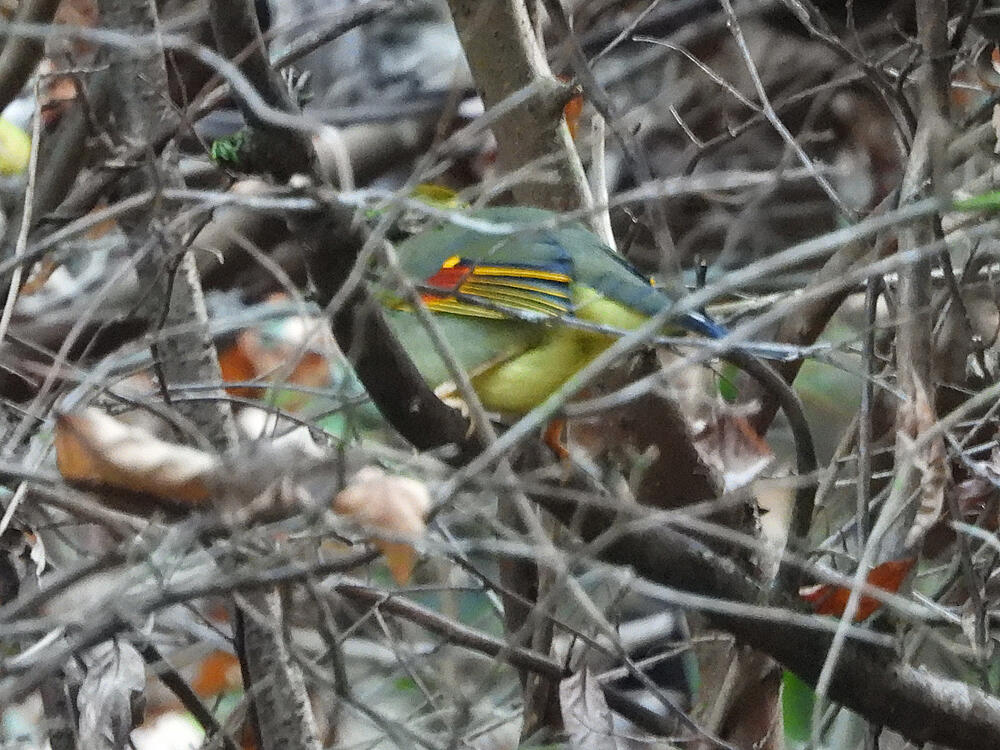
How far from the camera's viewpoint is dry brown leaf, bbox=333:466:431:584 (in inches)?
60.5

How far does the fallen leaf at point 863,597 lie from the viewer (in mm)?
2230

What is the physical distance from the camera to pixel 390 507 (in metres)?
1.55

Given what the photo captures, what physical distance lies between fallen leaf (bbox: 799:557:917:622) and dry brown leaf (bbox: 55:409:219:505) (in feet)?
3.98

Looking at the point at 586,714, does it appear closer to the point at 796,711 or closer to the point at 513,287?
the point at 513,287

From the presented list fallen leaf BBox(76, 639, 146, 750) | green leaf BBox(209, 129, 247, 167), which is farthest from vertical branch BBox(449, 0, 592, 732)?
Result: green leaf BBox(209, 129, 247, 167)

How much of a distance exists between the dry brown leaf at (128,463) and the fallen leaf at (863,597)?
1.21 m

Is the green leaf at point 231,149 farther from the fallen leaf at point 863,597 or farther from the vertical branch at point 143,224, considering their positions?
the fallen leaf at point 863,597

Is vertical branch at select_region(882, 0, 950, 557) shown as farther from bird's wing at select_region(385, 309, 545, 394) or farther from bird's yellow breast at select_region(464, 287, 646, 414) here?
bird's wing at select_region(385, 309, 545, 394)

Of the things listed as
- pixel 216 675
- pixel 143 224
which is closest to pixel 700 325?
pixel 143 224

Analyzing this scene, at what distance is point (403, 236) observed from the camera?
328 cm

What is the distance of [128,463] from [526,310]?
141cm

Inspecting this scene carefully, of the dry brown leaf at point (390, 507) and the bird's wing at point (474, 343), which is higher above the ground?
the dry brown leaf at point (390, 507)

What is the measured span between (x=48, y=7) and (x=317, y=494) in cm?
170

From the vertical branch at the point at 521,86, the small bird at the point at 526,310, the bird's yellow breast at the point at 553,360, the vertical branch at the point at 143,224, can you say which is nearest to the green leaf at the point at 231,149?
the vertical branch at the point at 143,224
